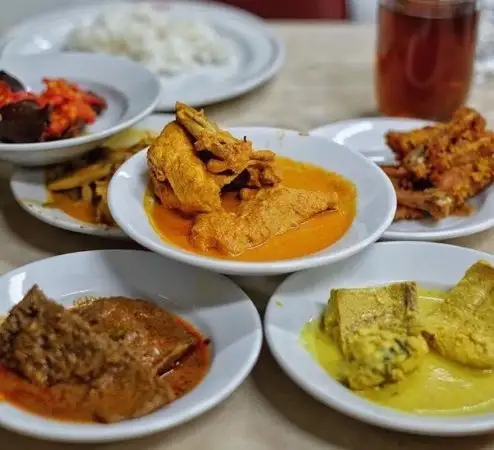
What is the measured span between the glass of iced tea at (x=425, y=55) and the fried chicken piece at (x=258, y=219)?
0.62 metres

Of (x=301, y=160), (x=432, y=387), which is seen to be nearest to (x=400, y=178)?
(x=301, y=160)

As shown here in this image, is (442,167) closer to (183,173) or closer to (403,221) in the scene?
(403,221)

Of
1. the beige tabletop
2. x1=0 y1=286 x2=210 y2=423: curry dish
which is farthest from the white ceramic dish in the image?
x1=0 y1=286 x2=210 y2=423: curry dish

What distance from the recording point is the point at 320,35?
2.32m

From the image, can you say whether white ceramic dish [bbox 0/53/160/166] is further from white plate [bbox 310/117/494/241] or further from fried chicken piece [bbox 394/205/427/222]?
fried chicken piece [bbox 394/205/427/222]

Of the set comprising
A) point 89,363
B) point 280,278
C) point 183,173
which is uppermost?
point 183,173

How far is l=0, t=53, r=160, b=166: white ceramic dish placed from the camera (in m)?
1.45

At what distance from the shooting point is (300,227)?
1.19 metres

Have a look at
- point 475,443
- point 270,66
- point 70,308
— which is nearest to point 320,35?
point 270,66

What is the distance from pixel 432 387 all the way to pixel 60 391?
18.7 inches

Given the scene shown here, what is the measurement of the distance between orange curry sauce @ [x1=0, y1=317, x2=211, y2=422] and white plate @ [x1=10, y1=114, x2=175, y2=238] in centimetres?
33

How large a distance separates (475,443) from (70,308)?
1.94ft

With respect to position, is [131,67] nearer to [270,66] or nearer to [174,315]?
[270,66]

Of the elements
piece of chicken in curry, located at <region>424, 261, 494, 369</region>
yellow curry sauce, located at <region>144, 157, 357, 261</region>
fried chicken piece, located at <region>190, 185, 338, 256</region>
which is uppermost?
fried chicken piece, located at <region>190, 185, 338, 256</region>
